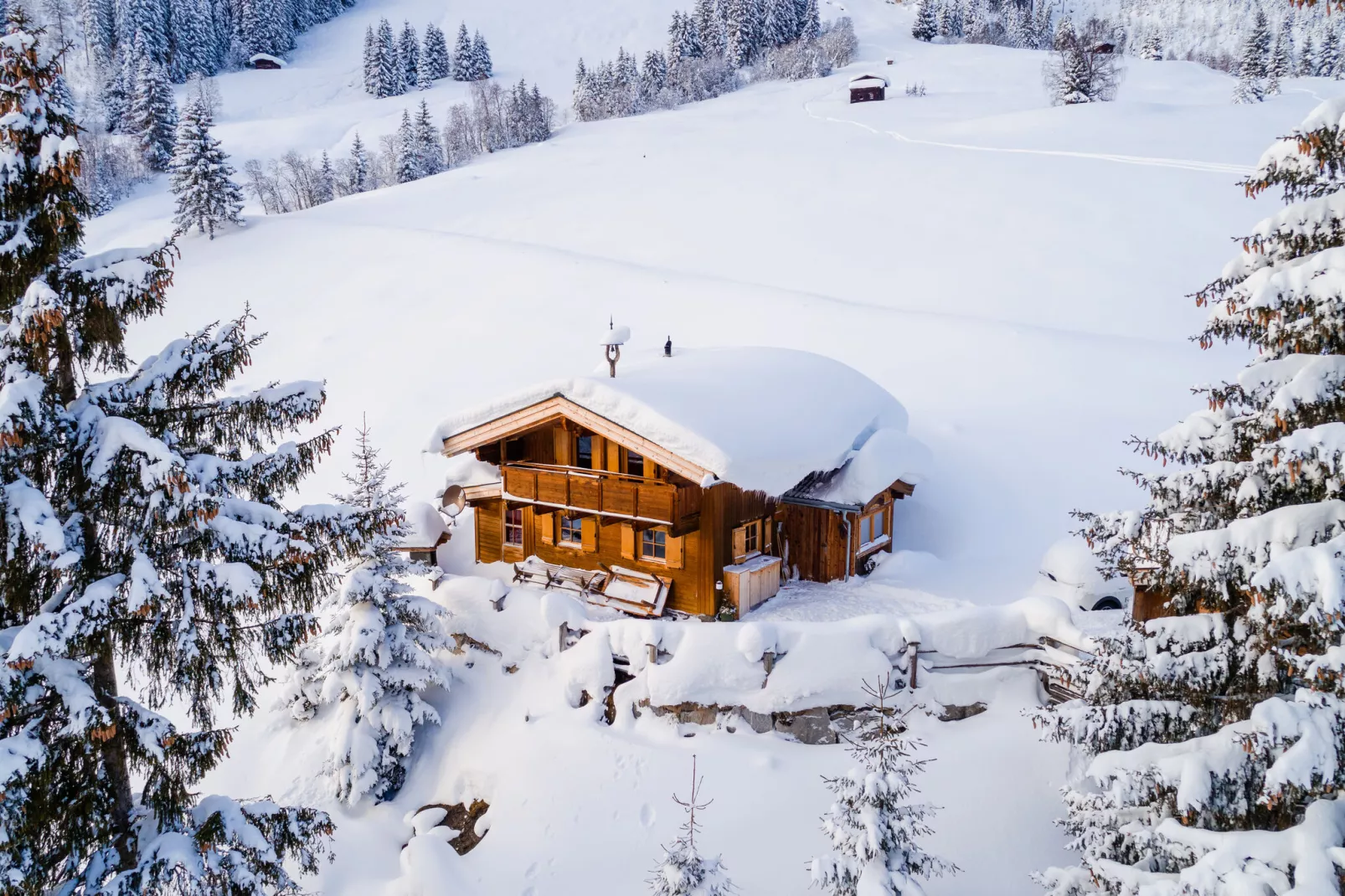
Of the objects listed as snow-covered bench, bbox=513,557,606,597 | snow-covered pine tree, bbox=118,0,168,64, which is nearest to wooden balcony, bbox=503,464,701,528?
snow-covered bench, bbox=513,557,606,597

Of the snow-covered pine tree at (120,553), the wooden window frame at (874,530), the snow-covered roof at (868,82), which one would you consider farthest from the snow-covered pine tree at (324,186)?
the snow-covered pine tree at (120,553)

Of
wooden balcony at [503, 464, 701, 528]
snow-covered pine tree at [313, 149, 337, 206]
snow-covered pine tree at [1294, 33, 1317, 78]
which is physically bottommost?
wooden balcony at [503, 464, 701, 528]

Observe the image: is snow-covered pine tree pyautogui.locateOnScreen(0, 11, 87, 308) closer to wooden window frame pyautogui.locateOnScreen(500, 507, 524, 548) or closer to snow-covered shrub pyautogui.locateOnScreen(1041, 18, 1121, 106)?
wooden window frame pyautogui.locateOnScreen(500, 507, 524, 548)

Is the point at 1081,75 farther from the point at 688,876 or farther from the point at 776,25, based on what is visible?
the point at 688,876

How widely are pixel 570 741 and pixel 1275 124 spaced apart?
6116 cm

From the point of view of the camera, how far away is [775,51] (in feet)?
334

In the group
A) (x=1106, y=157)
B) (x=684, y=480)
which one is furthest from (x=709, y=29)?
(x=684, y=480)

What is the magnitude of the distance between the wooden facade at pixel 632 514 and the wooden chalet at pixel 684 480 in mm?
37

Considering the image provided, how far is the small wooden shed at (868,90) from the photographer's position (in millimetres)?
78625

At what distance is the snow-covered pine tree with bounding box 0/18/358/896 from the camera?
7.54m

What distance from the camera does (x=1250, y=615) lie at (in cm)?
830

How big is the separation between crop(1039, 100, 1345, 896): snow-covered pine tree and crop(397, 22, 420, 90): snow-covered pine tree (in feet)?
408

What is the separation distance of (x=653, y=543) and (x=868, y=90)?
230 ft

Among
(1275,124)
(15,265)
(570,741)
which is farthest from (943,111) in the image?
(15,265)
